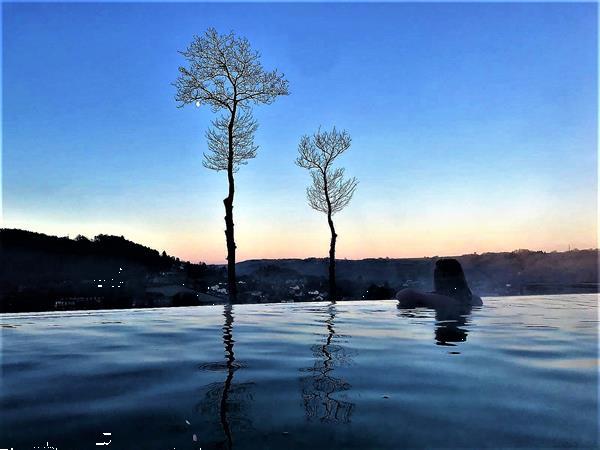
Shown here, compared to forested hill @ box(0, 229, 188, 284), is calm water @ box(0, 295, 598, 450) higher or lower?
lower

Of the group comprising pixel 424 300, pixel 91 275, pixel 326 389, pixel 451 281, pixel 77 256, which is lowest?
pixel 326 389

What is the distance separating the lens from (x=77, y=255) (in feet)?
84.7

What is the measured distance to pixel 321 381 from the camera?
3.39 meters

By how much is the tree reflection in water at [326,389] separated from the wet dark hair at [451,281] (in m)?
8.93

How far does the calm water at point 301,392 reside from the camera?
2244 mm

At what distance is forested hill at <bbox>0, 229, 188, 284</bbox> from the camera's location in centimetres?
2412

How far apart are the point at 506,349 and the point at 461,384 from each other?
6.64 ft

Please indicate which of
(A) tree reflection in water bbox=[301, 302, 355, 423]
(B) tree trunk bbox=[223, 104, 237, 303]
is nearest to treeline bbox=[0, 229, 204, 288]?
(B) tree trunk bbox=[223, 104, 237, 303]

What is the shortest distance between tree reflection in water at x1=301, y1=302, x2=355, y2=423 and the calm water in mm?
12

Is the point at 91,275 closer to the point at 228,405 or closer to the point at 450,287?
the point at 450,287

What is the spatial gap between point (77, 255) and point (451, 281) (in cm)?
2126

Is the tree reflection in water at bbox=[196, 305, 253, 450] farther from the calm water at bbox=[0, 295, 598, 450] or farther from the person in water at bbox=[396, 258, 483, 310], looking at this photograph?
the person in water at bbox=[396, 258, 483, 310]

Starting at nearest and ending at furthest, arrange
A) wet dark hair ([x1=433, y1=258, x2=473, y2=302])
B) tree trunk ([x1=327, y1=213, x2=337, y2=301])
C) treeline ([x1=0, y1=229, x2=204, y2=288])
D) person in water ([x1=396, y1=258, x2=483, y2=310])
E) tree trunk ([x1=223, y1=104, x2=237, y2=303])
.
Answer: person in water ([x1=396, y1=258, x2=483, y2=310]) → wet dark hair ([x1=433, y1=258, x2=473, y2=302]) → tree trunk ([x1=223, y1=104, x2=237, y2=303]) → tree trunk ([x1=327, y1=213, x2=337, y2=301]) → treeline ([x1=0, y1=229, x2=204, y2=288])

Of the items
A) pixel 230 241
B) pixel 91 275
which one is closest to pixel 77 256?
Result: pixel 91 275
